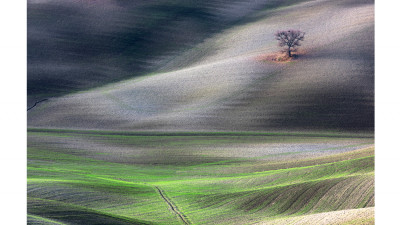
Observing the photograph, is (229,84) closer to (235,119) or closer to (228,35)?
(235,119)

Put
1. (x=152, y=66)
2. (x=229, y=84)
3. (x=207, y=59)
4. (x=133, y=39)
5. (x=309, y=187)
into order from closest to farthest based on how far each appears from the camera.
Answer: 1. (x=309, y=187)
2. (x=229, y=84)
3. (x=207, y=59)
4. (x=152, y=66)
5. (x=133, y=39)

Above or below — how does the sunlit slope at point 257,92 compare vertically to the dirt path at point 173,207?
above

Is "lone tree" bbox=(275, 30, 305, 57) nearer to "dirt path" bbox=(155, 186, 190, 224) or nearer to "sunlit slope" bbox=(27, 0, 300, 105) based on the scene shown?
"sunlit slope" bbox=(27, 0, 300, 105)

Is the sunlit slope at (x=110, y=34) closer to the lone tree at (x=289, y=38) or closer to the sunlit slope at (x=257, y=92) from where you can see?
the sunlit slope at (x=257, y=92)

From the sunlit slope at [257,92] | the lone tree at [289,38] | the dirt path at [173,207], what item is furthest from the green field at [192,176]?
the lone tree at [289,38]
